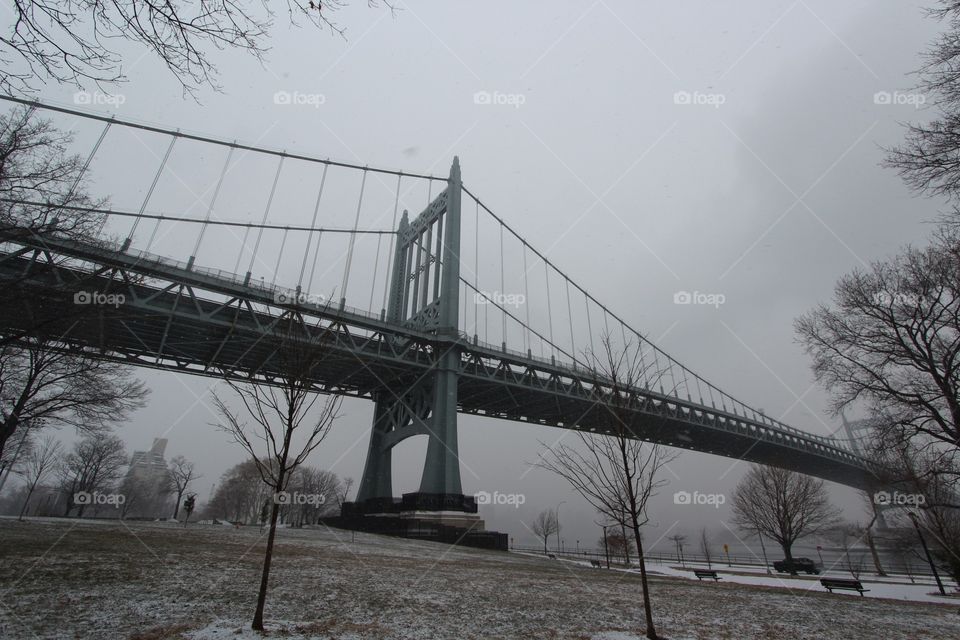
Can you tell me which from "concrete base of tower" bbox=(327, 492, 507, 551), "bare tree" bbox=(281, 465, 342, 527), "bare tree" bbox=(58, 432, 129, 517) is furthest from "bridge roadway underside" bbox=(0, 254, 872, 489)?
"bare tree" bbox=(281, 465, 342, 527)

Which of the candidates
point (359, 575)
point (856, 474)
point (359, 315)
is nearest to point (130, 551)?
point (359, 575)

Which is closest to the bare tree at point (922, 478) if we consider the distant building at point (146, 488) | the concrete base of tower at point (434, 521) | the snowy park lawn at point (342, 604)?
the snowy park lawn at point (342, 604)

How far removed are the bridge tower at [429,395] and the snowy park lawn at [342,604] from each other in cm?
1719

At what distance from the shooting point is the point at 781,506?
1316 inches

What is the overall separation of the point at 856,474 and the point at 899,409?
8974 centimetres

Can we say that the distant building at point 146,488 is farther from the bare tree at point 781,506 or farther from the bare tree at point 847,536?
the bare tree at point 847,536

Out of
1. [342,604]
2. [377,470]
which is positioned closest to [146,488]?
[377,470]

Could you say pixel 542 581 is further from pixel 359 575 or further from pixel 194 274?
pixel 194 274

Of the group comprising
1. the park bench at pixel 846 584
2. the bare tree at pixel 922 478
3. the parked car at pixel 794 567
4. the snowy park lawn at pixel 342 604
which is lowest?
the parked car at pixel 794 567

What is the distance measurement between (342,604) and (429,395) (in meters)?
26.2

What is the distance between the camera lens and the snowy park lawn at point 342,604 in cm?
500

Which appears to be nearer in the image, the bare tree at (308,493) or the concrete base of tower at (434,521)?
the concrete base of tower at (434,521)

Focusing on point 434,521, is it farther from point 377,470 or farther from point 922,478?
point 922,478

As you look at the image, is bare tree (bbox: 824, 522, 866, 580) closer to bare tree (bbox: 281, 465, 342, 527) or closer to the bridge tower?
the bridge tower
